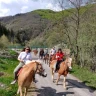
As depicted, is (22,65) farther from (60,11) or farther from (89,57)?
(60,11)

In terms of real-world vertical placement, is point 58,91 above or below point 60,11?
below

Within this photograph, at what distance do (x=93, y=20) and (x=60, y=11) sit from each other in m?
6.42

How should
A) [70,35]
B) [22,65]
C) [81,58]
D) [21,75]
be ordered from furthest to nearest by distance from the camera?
1. [70,35]
2. [81,58]
3. [22,65]
4. [21,75]

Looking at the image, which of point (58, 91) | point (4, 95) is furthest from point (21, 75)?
point (58, 91)

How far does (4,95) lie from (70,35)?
28.8m

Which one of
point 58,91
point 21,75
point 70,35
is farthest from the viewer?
point 70,35

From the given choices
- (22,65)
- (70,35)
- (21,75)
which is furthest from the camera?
(70,35)

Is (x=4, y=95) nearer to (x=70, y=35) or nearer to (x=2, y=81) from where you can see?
(x=2, y=81)

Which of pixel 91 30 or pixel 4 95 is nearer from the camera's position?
Answer: pixel 4 95

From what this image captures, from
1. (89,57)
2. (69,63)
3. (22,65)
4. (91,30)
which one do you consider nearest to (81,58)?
(89,57)

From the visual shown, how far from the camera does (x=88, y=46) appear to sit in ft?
112

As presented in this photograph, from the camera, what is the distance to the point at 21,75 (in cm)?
1277

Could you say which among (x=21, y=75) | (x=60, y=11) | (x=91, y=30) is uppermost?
(x=60, y=11)

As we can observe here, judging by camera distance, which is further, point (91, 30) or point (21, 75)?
point (91, 30)
